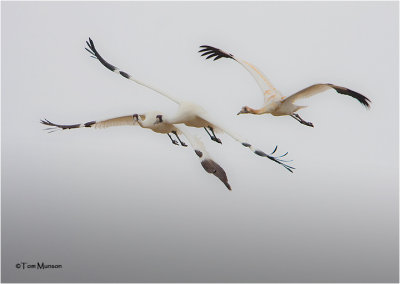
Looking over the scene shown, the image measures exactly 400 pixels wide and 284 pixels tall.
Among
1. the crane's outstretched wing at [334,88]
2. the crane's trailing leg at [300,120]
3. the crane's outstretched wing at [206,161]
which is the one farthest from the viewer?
the crane's trailing leg at [300,120]

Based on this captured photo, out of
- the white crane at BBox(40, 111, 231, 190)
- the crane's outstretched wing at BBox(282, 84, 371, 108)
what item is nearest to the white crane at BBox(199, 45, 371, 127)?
the crane's outstretched wing at BBox(282, 84, 371, 108)

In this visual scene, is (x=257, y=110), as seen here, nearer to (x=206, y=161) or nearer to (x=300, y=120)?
(x=300, y=120)

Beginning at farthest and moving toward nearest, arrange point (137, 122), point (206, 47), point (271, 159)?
point (206, 47) < point (137, 122) < point (271, 159)

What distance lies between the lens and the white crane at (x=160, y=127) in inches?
332

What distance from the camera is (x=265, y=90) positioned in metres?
9.33

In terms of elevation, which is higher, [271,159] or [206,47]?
[206,47]

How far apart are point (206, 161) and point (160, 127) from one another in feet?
2.98

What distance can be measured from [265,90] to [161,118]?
4.61 feet

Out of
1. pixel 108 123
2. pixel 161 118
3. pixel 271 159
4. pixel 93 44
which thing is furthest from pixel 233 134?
pixel 93 44

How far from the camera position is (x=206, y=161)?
8.51 meters

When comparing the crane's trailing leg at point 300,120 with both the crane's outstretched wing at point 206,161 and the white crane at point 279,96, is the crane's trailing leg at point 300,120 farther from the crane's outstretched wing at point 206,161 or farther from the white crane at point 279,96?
the crane's outstretched wing at point 206,161

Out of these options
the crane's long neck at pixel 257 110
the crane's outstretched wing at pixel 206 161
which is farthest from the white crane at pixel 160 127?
the crane's long neck at pixel 257 110

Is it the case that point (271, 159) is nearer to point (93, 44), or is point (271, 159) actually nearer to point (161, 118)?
point (161, 118)

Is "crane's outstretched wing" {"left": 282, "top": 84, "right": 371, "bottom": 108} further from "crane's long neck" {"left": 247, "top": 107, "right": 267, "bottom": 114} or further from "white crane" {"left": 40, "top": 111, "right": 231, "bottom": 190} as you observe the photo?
"white crane" {"left": 40, "top": 111, "right": 231, "bottom": 190}
